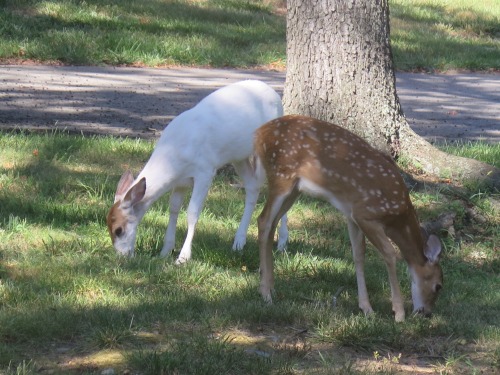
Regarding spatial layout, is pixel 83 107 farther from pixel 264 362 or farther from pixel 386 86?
pixel 264 362

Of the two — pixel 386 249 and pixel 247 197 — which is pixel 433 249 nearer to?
pixel 386 249

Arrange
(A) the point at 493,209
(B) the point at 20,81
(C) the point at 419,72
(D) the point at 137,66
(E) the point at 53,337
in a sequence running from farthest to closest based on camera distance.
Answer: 1. (C) the point at 419,72
2. (D) the point at 137,66
3. (B) the point at 20,81
4. (A) the point at 493,209
5. (E) the point at 53,337

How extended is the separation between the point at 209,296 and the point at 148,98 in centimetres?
769

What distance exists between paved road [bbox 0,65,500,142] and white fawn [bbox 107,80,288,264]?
3.32 metres

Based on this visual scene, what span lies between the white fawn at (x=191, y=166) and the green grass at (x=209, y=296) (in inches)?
7.1

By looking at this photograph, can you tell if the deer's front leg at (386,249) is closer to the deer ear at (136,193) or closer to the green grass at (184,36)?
the deer ear at (136,193)

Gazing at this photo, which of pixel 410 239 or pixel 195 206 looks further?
pixel 195 206

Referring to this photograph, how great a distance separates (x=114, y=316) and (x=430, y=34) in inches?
637

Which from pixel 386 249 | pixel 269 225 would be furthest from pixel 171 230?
pixel 386 249

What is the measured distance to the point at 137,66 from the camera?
16703mm

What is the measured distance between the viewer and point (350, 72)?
29.5 ft

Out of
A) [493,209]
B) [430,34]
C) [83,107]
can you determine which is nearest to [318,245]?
[493,209]

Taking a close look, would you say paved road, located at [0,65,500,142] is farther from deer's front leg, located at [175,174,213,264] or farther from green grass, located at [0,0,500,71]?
deer's front leg, located at [175,174,213,264]

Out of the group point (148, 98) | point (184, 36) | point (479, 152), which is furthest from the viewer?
point (184, 36)
